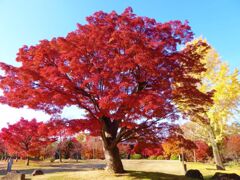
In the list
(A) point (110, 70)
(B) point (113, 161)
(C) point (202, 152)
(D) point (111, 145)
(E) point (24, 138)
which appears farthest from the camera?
(C) point (202, 152)

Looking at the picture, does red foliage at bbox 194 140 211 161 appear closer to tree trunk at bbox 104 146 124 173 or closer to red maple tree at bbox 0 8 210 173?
tree trunk at bbox 104 146 124 173

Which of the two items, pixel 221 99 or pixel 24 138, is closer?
pixel 221 99

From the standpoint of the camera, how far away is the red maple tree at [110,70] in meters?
11.3

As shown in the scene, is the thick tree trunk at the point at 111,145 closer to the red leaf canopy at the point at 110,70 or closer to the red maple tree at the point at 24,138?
the red leaf canopy at the point at 110,70

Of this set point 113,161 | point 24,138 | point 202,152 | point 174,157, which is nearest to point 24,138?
point 24,138

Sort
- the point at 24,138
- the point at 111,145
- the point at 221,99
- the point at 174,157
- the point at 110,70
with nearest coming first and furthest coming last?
the point at 110,70, the point at 111,145, the point at 221,99, the point at 24,138, the point at 174,157

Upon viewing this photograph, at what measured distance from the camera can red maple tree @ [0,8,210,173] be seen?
11266 mm

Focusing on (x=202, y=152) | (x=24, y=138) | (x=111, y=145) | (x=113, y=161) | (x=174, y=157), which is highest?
(x=24, y=138)

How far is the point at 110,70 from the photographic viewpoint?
12.0 metres

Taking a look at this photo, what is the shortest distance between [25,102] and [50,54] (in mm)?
2805

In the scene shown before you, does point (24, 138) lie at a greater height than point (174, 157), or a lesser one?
greater

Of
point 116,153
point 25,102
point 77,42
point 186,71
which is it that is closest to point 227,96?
point 186,71

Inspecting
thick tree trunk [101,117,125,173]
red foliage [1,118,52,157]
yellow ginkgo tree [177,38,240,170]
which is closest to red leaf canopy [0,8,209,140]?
thick tree trunk [101,117,125,173]

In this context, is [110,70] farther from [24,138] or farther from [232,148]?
[232,148]
